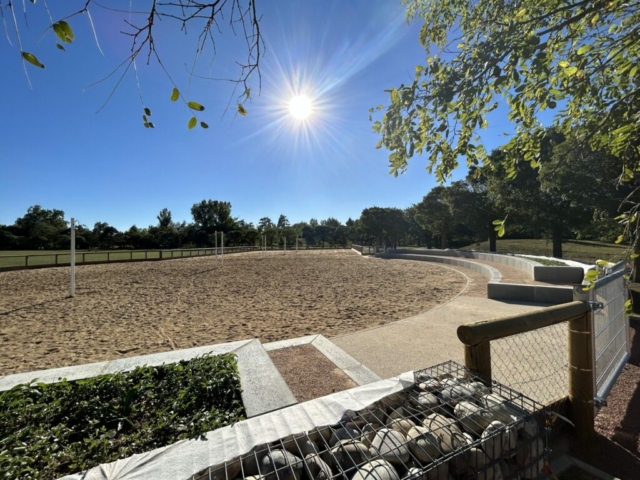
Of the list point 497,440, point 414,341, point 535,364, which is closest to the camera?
point 497,440

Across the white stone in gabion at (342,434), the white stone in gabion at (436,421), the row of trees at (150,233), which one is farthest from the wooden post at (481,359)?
the row of trees at (150,233)

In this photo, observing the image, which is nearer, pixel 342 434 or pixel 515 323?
pixel 342 434

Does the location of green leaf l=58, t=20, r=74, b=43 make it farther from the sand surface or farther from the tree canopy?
the sand surface

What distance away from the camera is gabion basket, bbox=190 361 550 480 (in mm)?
1409

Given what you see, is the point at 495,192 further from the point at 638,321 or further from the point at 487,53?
the point at 487,53

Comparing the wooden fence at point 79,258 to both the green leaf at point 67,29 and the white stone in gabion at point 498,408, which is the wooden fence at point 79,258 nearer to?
the green leaf at point 67,29

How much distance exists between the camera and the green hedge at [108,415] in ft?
6.39

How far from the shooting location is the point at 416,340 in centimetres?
466

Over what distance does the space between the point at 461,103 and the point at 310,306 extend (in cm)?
600

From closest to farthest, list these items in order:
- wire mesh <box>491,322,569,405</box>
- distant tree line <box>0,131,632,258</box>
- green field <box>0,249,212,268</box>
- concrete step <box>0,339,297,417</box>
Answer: concrete step <box>0,339,297,417</box>, wire mesh <box>491,322,569,405</box>, distant tree line <box>0,131,632,258</box>, green field <box>0,249,212,268</box>

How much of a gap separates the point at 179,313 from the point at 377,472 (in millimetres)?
6997

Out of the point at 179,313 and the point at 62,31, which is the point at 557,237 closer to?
the point at 179,313

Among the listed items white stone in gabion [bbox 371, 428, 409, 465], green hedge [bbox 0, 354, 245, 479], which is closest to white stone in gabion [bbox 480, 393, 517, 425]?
white stone in gabion [bbox 371, 428, 409, 465]

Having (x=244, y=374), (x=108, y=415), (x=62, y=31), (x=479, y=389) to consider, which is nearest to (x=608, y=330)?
(x=479, y=389)
